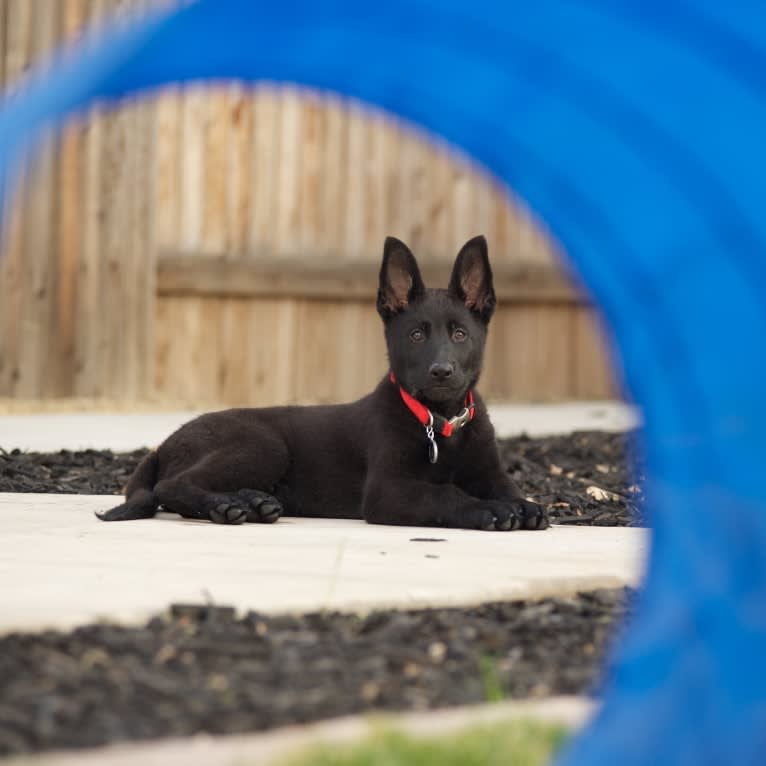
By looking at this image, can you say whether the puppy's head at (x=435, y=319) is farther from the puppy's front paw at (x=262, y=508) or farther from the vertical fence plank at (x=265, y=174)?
the vertical fence plank at (x=265, y=174)

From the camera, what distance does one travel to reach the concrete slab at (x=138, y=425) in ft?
31.1

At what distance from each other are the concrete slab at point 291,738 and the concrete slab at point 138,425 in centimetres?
565

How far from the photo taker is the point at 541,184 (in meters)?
3.08

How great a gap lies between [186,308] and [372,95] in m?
9.61

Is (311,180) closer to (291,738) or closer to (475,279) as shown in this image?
(475,279)

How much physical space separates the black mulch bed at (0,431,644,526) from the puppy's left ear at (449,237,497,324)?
3.26ft

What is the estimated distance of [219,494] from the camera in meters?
6.68

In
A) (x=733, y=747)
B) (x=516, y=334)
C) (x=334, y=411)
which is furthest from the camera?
(x=516, y=334)

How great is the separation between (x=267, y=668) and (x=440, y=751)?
2.62 ft

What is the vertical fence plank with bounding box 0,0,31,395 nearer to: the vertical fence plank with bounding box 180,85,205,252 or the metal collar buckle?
the vertical fence plank with bounding box 180,85,205,252

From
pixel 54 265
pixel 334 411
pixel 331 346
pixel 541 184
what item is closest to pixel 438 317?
pixel 334 411

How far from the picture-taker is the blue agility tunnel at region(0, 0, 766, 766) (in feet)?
9.21

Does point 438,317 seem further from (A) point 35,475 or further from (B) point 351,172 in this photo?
(B) point 351,172

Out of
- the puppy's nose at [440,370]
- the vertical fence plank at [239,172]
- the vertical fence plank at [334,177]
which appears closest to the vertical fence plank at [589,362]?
the vertical fence plank at [334,177]
